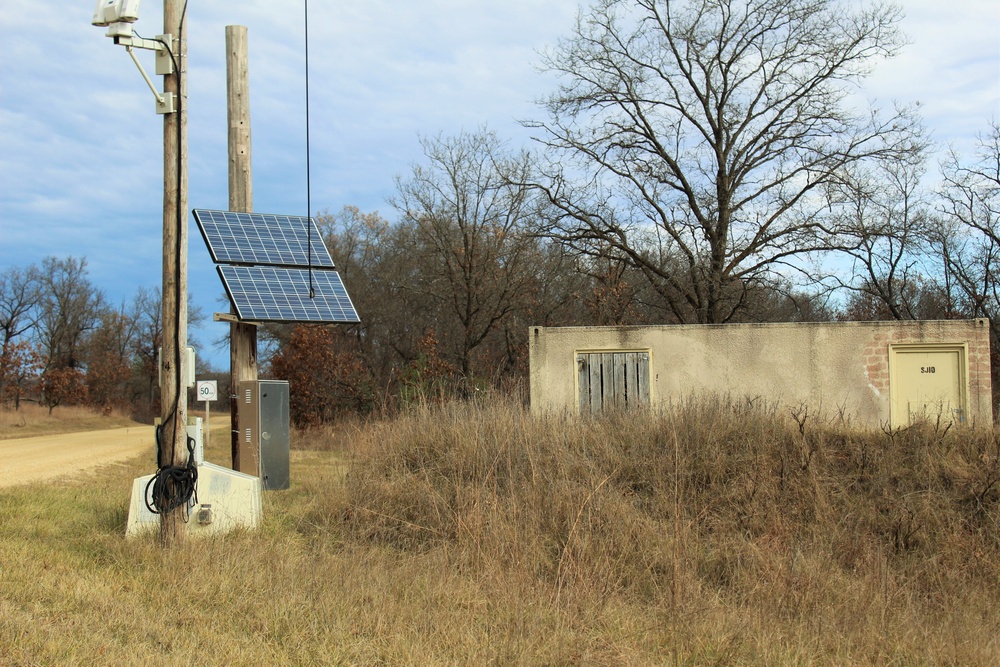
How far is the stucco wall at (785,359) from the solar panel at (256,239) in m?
4.61

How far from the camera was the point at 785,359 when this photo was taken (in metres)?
15.6

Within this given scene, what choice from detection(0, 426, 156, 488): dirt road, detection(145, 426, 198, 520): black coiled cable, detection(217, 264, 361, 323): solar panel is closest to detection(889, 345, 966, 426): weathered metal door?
detection(217, 264, 361, 323): solar panel

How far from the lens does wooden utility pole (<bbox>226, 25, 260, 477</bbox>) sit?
12.7m

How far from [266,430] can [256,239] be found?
9.51 ft

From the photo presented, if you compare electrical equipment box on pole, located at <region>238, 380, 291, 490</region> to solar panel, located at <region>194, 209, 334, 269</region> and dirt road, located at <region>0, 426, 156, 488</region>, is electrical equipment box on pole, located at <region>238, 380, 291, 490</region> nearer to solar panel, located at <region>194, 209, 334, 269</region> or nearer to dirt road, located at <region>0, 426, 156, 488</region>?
solar panel, located at <region>194, 209, 334, 269</region>

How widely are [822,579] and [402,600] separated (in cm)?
387

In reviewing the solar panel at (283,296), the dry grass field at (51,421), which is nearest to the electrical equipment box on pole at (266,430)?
the solar panel at (283,296)

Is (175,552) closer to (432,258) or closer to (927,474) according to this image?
(927,474)

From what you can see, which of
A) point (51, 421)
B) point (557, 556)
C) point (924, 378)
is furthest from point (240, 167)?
point (51, 421)

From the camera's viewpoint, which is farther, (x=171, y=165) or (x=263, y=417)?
(x=263, y=417)

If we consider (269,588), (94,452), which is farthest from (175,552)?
(94,452)

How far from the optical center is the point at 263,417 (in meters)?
12.7

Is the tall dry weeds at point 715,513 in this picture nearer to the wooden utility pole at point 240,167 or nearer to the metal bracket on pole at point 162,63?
the wooden utility pole at point 240,167

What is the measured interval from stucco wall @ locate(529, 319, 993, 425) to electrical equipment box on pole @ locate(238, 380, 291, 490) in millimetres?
4567
